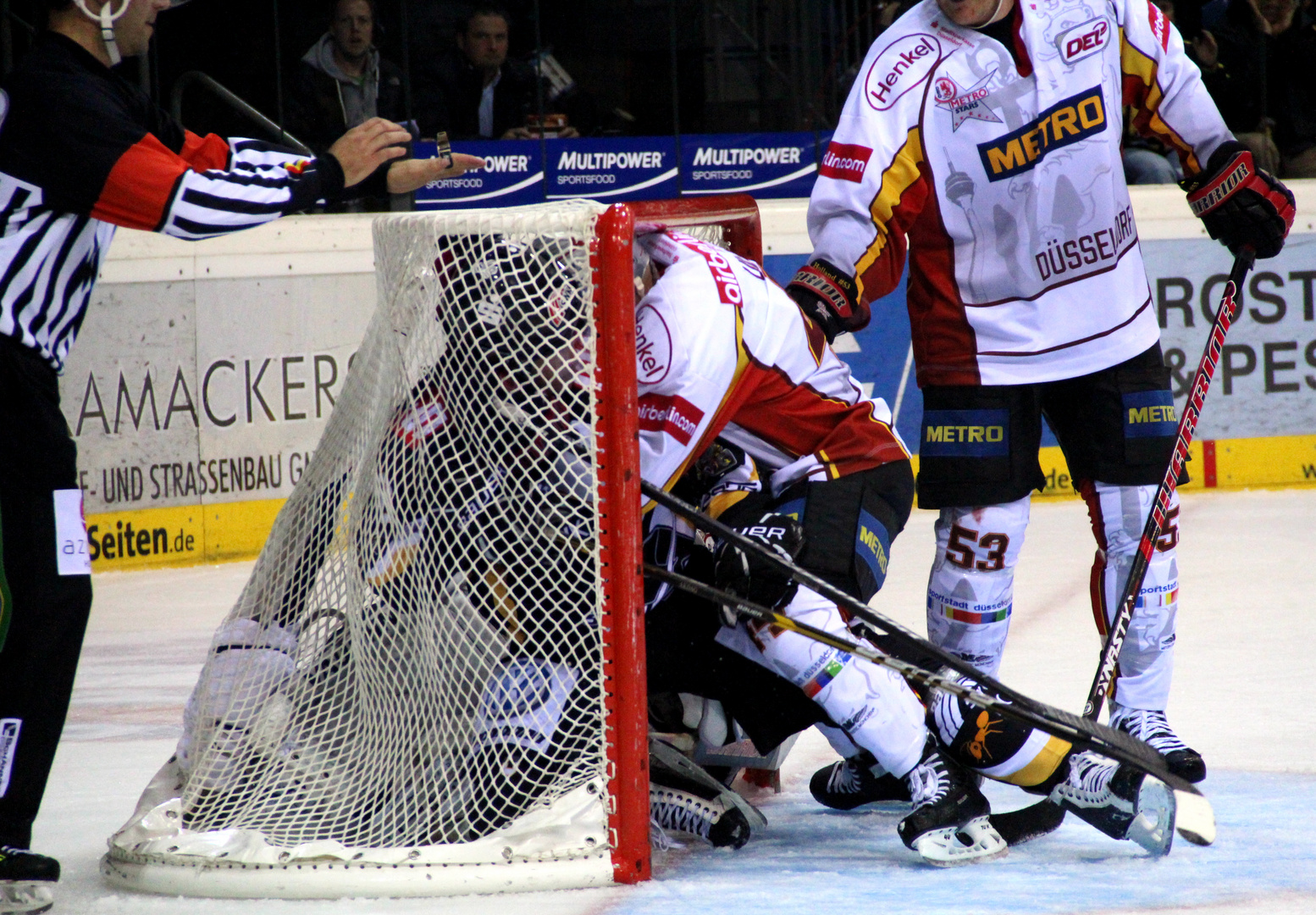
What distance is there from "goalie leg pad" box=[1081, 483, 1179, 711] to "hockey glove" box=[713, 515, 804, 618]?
1.95ft

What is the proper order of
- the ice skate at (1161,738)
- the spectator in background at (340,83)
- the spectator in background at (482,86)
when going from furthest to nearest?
1. the spectator in background at (482,86)
2. the spectator in background at (340,83)
3. the ice skate at (1161,738)

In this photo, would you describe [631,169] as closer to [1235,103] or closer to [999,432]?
[1235,103]

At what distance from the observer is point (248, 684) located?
2.25m

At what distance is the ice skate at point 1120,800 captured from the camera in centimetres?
211

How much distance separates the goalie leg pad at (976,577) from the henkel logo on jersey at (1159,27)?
757mm

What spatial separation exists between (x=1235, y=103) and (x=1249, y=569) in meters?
2.70

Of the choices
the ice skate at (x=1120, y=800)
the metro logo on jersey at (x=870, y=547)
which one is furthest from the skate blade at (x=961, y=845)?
the metro logo on jersey at (x=870, y=547)

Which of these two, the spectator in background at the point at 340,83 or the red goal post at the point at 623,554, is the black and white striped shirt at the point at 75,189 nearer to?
the red goal post at the point at 623,554

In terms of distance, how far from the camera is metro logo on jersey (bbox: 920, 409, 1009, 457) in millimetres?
2457

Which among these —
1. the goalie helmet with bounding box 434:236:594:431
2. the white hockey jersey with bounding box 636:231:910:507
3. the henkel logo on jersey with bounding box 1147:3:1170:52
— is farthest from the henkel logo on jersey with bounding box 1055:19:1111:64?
the goalie helmet with bounding box 434:236:594:431

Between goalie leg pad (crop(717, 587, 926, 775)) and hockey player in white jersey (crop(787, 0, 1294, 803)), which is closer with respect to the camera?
goalie leg pad (crop(717, 587, 926, 775))

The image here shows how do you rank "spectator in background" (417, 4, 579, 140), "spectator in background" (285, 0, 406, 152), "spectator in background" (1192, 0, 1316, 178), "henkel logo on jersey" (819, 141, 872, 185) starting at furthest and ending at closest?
"spectator in background" (1192, 0, 1316, 178) < "spectator in background" (417, 4, 579, 140) < "spectator in background" (285, 0, 406, 152) < "henkel logo on jersey" (819, 141, 872, 185)

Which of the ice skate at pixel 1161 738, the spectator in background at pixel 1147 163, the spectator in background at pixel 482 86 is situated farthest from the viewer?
the spectator in background at pixel 482 86

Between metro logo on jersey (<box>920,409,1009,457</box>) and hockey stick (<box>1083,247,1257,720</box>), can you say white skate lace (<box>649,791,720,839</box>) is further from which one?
metro logo on jersey (<box>920,409,1009,457</box>)
